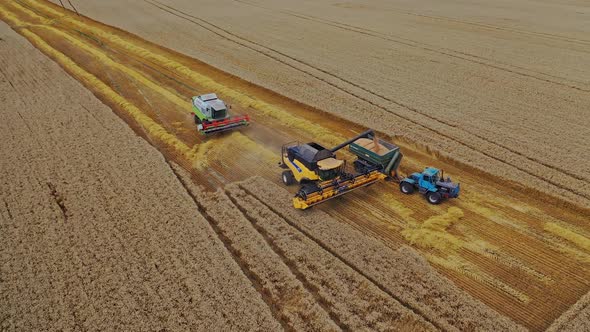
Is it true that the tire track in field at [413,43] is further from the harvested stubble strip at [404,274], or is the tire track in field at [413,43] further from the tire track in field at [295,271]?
the tire track in field at [295,271]

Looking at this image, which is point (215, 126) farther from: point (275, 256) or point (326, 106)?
point (275, 256)

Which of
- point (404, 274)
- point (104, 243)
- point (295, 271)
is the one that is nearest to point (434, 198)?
point (404, 274)

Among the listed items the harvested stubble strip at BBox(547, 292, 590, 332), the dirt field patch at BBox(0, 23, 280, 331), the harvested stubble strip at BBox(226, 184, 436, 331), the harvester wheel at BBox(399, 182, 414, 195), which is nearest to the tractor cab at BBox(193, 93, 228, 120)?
the dirt field patch at BBox(0, 23, 280, 331)

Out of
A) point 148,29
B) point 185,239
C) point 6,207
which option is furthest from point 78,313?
point 148,29

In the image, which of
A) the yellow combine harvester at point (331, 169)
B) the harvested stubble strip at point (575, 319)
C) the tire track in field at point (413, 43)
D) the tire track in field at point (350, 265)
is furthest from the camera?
the tire track in field at point (413, 43)

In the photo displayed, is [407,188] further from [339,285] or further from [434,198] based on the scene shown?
[339,285]

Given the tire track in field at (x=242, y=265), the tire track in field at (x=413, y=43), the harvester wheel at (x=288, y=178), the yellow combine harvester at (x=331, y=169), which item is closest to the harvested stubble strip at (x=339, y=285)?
the tire track in field at (x=242, y=265)

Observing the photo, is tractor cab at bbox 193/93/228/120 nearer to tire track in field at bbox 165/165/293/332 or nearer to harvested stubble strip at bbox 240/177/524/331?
tire track in field at bbox 165/165/293/332
